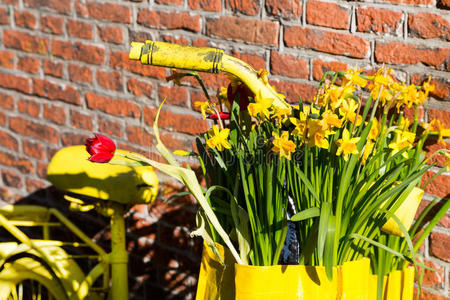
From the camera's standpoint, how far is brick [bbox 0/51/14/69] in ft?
7.83

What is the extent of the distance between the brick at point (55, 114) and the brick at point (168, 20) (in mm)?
541

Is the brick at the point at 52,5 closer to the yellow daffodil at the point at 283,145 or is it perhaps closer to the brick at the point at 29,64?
the brick at the point at 29,64

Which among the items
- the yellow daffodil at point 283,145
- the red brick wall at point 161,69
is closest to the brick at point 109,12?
the red brick wall at point 161,69

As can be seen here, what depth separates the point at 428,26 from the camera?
4.56ft

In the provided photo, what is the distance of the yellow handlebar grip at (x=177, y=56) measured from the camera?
113cm

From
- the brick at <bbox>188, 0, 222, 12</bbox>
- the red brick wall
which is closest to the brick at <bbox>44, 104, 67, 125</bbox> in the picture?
the red brick wall

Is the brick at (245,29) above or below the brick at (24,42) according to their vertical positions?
above

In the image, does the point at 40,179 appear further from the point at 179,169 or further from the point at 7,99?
the point at 179,169

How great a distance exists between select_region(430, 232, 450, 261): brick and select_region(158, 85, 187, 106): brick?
2.72 ft

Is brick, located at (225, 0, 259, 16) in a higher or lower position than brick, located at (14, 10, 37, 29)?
higher

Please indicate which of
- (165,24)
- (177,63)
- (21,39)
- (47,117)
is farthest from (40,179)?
(177,63)

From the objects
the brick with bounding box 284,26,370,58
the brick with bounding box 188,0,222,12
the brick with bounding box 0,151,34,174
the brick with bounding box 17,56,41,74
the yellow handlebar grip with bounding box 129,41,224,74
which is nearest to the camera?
the yellow handlebar grip with bounding box 129,41,224,74

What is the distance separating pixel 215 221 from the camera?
1.13 m

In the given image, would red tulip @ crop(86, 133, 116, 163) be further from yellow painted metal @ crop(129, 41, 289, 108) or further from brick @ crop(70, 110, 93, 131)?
brick @ crop(70, 110, 93, 131)
